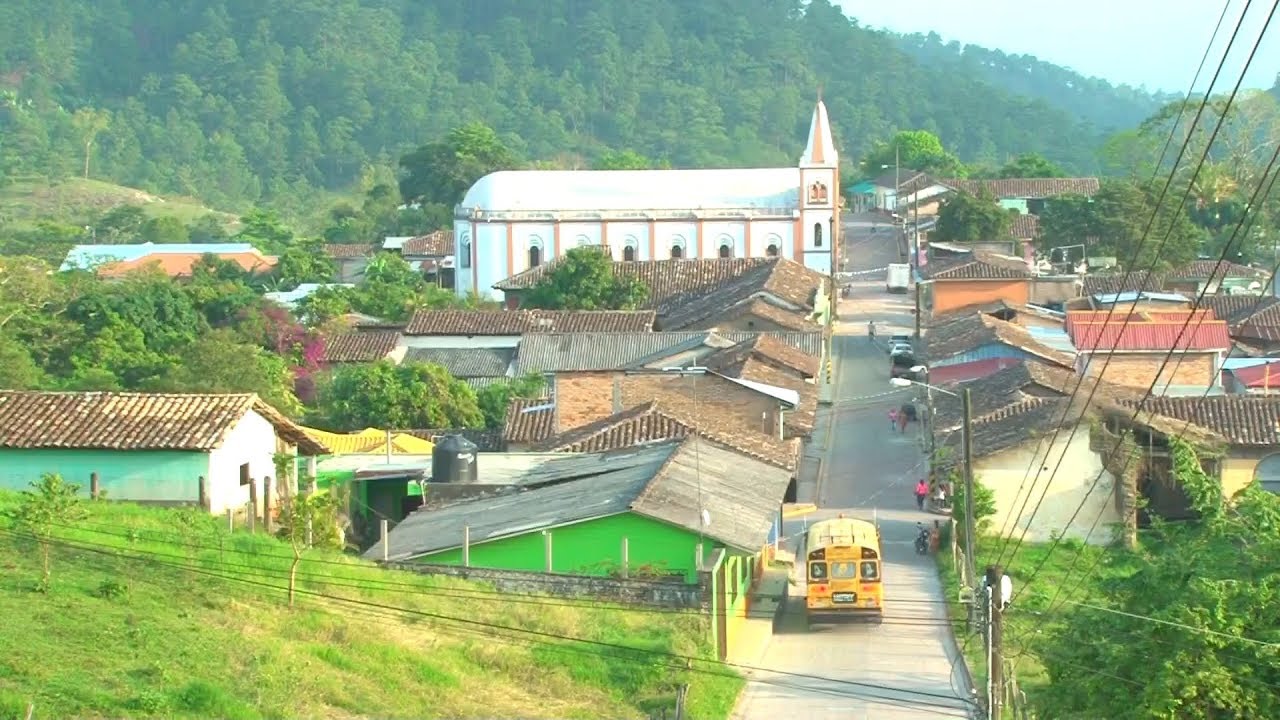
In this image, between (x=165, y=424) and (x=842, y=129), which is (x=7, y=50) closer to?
(x=842, y=129)

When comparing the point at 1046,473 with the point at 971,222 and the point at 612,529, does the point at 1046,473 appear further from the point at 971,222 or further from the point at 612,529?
the point at 971,222

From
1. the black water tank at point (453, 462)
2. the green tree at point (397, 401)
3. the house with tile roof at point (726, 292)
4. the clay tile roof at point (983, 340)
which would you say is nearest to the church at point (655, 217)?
the house with tile roof at point (726, 292)

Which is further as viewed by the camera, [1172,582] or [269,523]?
[269,523]

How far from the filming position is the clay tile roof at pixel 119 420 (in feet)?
78.8

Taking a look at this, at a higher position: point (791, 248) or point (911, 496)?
point (791, 248)

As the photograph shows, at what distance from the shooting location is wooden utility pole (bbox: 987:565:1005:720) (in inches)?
650

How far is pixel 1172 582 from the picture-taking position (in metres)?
17.0

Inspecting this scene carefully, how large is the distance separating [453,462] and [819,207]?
154ft

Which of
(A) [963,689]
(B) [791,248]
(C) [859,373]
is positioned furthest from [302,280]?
(A) [963,689]

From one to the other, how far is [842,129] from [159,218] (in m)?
70.6

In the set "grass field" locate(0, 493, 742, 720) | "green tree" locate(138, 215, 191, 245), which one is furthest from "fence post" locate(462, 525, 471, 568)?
"green tree" locate(138, 215, 191, 245)

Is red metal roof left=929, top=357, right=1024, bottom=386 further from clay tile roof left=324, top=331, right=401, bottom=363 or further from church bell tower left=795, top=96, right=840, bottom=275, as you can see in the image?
church bell tower left=795, top=96, right=840, bottom=275

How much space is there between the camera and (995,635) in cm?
1672

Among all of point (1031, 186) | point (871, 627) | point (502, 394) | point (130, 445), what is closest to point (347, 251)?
point (1031, 186)
